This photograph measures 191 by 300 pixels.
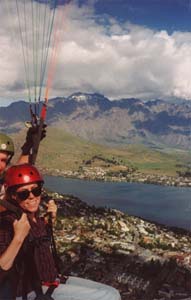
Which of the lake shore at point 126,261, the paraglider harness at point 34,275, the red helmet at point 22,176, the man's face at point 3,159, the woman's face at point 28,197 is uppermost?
the man's face at point 3,159

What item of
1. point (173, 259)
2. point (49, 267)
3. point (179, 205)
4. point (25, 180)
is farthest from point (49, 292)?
point (179, 205)

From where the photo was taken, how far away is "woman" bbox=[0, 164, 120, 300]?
4797mm

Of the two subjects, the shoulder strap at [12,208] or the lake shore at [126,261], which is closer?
the shoulder strap at [12,208]

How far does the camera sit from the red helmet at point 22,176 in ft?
17.0

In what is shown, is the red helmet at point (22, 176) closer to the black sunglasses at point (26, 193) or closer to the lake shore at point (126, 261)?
the black sunglasses at point (26, 193)

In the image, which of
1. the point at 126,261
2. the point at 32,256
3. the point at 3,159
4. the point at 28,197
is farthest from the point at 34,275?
the point at 126,261

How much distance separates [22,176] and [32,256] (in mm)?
763

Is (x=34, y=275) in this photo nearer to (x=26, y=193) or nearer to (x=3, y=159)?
(x=26, y=193)

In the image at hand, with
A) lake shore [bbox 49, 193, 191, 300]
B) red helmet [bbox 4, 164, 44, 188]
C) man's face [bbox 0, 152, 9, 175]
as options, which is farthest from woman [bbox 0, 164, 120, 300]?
lake shore [bbox 49, 193, 191, 300]

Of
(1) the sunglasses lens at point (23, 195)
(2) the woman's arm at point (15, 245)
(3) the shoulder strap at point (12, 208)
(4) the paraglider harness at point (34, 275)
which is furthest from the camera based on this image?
(1) the sunglasses lens at point (23, 195)

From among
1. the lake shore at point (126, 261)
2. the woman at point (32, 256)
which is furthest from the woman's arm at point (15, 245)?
the lake shore at point (126, 261)

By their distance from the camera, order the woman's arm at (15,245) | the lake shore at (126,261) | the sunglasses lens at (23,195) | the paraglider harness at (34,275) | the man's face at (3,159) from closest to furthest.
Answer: the woman's arm at (15,245) → the paraglider harness at (34,275) → the sunglasses lens at (23,195) → the man's face at (3,159) → the lake shore at (126,261)

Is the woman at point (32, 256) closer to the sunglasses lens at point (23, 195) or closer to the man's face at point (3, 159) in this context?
the sunglasses lens at point (23, 195)

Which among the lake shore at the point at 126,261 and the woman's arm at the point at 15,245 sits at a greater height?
the woman's arm at the point at 15,245
